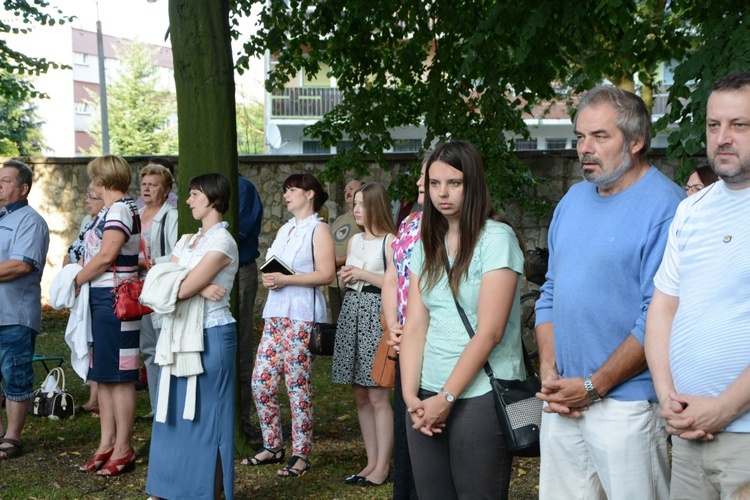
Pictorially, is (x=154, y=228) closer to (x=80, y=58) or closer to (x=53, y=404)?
(x=53, y=404)

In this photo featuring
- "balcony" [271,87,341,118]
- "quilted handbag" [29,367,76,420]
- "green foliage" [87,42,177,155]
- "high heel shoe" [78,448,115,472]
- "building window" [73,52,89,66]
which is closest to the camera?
"high heel shoe" [78,448,115,472]

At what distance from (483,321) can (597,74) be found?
5.63 m

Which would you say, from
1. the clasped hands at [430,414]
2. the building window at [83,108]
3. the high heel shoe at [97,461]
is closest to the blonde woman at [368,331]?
the high heel shoe at [97,461]

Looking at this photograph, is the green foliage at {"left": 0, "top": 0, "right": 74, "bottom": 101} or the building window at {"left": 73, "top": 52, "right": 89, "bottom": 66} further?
the building window at {"left": 73, "top": 52, "right": 89, "bottom": 66}

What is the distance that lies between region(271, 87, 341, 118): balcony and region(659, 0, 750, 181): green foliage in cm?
2893

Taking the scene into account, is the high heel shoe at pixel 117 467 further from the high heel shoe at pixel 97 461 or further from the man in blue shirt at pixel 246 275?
the man in blue shirt at pixel 246 275

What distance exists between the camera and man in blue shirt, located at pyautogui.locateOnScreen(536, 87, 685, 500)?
10.6 ft

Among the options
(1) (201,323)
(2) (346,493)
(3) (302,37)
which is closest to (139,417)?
(2) (346,493)

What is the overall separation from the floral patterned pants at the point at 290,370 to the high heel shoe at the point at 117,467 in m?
1.01

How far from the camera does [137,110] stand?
59188 millimetres

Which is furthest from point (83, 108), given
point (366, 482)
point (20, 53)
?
point (366, 482)

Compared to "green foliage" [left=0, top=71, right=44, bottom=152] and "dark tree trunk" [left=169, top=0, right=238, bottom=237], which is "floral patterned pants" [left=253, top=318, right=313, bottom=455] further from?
"green foliage" [left=0, top=71, right=44, bottom=152]

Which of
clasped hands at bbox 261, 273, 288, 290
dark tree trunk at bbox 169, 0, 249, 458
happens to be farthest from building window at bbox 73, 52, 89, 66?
clasped hands at bbox 261, 273, 288, 290

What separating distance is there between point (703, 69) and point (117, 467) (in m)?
4.93
